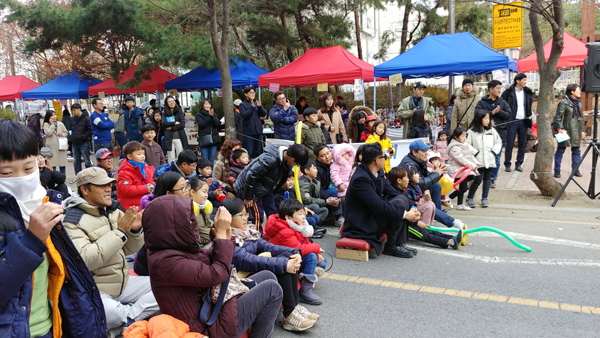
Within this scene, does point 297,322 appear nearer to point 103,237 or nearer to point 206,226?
point 206,226

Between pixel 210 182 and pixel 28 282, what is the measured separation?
390 cm

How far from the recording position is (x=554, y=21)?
8062mm

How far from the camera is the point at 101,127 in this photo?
11.3 metres

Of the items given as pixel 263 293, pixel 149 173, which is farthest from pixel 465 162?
pixel 263 293

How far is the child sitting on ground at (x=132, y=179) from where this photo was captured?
6.22 m

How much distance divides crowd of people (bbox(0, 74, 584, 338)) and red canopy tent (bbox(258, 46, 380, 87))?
11.9 ft

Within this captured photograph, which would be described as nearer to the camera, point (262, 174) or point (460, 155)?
point (262, 174)

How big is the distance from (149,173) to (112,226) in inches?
120

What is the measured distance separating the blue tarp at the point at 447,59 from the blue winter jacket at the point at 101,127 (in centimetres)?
668

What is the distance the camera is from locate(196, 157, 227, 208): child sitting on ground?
599 cm

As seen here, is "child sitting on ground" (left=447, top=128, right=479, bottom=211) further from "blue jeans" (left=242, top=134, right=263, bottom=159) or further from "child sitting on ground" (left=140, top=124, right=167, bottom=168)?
"blue jeans" (left=242, top=134, right=263, bottom=159)

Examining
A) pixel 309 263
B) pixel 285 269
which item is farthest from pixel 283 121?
pixel 285 269

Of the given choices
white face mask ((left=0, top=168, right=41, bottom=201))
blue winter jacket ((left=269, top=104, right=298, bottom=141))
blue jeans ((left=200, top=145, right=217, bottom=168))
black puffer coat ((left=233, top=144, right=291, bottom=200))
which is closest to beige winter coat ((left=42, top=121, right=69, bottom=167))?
blue jeans ((left=200, top=145, right=217, bottom=168))

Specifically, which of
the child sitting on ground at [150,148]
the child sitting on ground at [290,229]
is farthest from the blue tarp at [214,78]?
the child sitting on ground at [290,229]
